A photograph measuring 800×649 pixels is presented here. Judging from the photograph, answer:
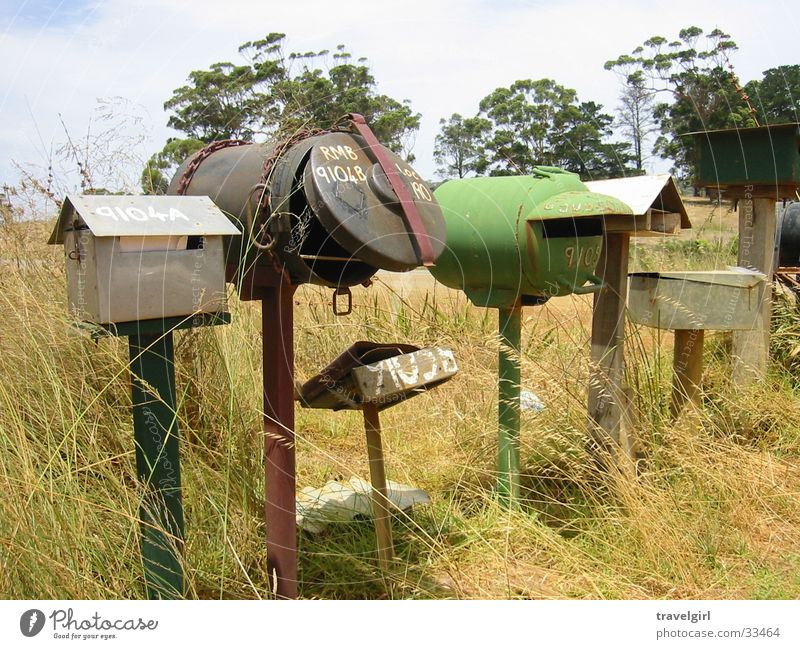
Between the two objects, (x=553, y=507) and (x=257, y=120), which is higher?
(x=257, y=120)

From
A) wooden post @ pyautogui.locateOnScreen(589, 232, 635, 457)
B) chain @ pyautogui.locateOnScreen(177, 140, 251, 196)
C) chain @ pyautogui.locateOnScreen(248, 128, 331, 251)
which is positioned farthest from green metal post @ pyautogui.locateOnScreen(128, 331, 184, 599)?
wooden post @ pyautogui.locateOnScreen(589, 232, 635, 457)

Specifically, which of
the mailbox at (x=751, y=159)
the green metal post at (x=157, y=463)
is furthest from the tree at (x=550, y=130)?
the green metal post at (x=157, y=463)

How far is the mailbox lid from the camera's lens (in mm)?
1881

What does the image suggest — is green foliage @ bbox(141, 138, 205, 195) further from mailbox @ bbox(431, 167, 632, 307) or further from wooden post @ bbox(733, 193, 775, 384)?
wooden post @ bbox(733, 193, 775, 384)

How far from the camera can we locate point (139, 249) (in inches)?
77.1

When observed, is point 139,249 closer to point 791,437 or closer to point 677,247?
point 791,437

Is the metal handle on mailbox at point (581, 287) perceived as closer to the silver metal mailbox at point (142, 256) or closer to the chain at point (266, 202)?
the chain at point (266, 202)

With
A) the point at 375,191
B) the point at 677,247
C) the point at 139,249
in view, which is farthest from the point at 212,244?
the point at 677,247

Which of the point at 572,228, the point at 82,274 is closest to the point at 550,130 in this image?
the point at 572,228

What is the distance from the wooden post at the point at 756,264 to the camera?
440 centimetres

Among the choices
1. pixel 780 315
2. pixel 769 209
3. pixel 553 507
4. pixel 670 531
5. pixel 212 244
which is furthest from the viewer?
pixel 780 315

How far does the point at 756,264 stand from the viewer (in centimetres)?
460

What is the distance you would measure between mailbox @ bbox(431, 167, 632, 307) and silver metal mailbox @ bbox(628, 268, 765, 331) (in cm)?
50
